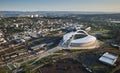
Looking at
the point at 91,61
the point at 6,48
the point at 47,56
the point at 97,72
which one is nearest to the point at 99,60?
the point at 91,61

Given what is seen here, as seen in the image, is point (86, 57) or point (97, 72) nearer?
point (97, 72)

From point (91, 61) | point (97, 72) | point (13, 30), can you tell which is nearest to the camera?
point (97, 72)

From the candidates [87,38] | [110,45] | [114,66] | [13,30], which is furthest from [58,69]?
[13,30]

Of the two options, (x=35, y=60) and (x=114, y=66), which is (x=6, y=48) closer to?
(x=35, y=60)

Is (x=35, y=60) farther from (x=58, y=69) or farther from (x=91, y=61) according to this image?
(x=91, y=61)

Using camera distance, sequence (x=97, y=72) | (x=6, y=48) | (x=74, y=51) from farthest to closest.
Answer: (x=6, y=48) < (x=74, y=51) < (x=97, y=72)

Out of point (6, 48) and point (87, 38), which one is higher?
point (87, 38)
